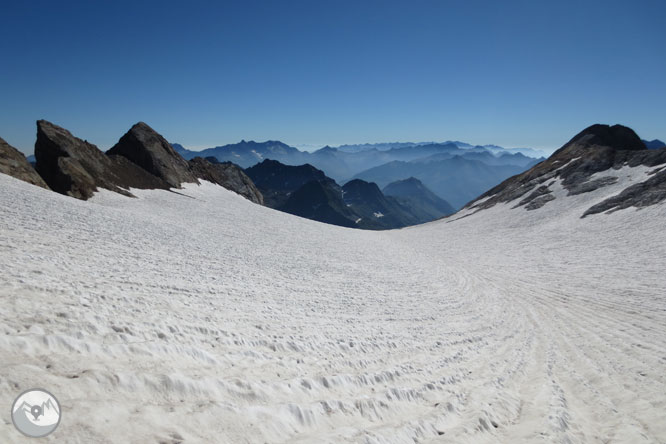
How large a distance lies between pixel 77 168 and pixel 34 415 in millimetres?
37021

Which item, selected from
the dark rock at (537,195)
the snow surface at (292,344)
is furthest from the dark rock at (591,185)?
the snow surface at (292,344)

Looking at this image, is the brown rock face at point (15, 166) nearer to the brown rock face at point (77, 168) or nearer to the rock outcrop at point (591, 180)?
the brown rock face at point (77, 168)

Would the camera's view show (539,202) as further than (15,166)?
Yes

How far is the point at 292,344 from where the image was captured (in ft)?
27.7

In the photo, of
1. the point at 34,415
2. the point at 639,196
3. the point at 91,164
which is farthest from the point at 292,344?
the point at 639,196

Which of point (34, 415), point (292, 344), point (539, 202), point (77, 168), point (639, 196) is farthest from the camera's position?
point (539, 202)

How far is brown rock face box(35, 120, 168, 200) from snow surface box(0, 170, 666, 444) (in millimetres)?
10646

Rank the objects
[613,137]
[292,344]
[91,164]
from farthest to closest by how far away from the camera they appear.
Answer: [613,137], [91,164], [292,344]

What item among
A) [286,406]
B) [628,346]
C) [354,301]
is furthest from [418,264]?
[286,406]

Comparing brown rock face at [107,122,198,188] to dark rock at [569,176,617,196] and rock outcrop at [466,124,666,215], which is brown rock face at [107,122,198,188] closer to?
rock outcrop at [466,124,666,215]

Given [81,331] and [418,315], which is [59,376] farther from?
[418,315]

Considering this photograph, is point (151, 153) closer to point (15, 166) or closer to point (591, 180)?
point (15, 166)

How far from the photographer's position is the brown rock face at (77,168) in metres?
29.8

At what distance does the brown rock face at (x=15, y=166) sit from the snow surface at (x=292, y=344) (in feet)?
16.4
